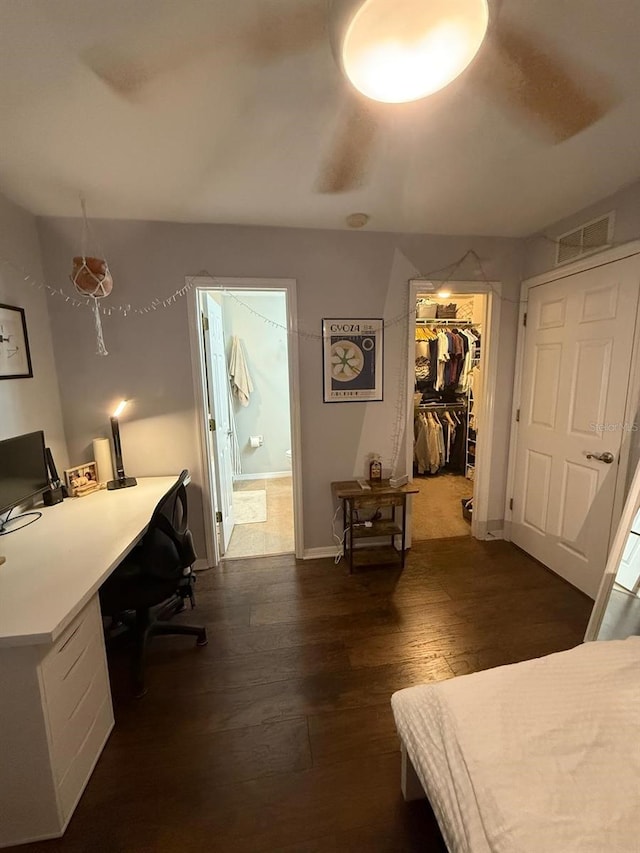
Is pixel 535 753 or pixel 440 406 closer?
pixel 535 753

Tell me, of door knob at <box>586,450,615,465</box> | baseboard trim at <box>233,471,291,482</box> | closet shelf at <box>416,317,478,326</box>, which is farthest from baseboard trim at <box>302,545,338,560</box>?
closet shelf at <box>416,317,478,326</box>

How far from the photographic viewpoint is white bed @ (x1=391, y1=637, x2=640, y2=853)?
756mm

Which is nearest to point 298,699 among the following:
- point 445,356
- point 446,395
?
point 445,356

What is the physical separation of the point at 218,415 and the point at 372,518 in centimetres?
151

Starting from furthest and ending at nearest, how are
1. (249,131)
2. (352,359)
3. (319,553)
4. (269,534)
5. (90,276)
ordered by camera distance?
(269,534)
(319,553)
(352,359)
(90,276)
(249,131)

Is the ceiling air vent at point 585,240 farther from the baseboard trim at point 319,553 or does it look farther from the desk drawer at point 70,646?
the desk drawer at point 70,646

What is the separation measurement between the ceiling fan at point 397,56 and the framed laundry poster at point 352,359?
3.81 feet

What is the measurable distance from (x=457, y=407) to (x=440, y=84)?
169 inches

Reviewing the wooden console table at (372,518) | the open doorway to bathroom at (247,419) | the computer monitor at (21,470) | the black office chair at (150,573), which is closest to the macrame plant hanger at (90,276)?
the open doorway to bathroom at (247,419)

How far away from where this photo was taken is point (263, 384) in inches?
188

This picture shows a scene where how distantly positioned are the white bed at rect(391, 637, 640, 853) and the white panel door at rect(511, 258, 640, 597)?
1.29 meters

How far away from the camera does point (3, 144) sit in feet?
4.98

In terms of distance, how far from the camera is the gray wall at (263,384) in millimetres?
4539

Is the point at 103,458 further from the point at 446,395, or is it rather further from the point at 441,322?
the point at 446,395
